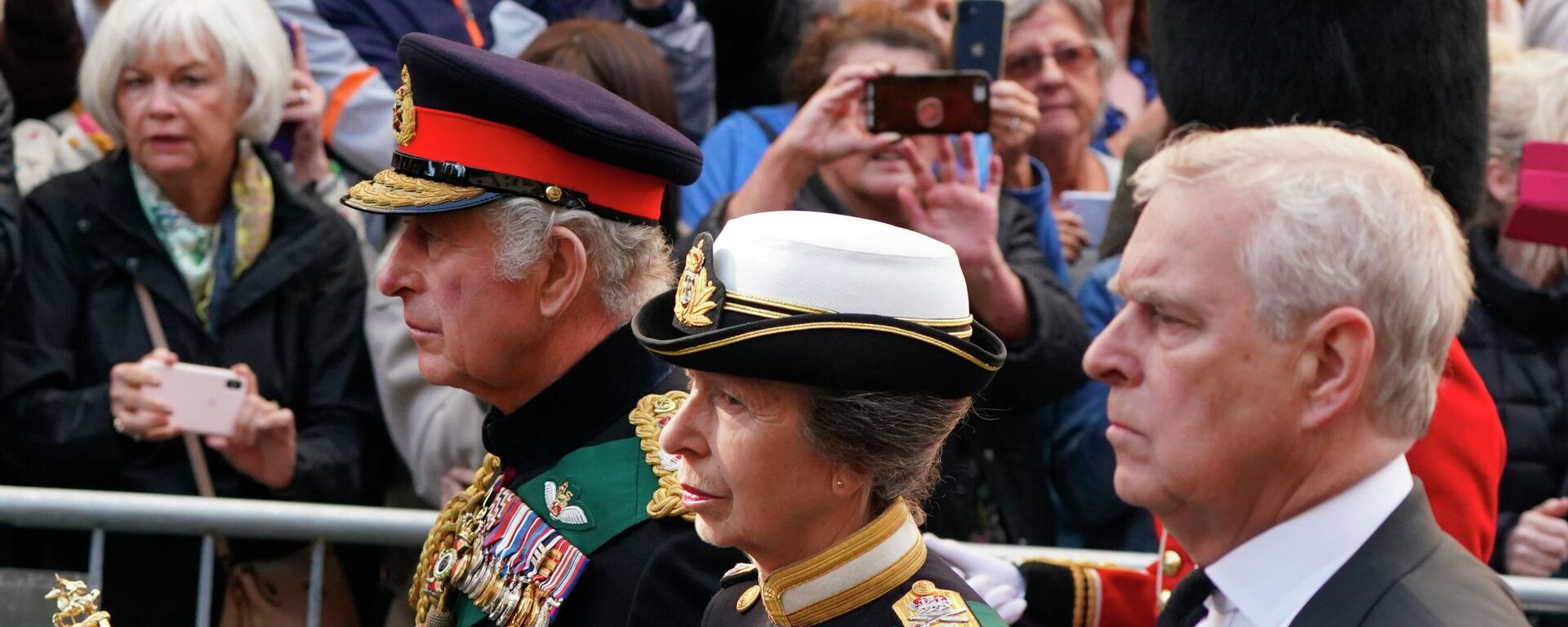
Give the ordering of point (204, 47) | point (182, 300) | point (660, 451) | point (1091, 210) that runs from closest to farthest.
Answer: point (660, 451)
point (182, 300)
point (204, 47)
point (1091, 210)

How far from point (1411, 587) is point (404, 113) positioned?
2060 millimetres

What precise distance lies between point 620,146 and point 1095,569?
4.37 feet

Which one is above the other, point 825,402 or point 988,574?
point 825,402

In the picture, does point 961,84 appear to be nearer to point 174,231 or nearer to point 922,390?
point 174,231

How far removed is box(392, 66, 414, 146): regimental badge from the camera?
3.50 metres

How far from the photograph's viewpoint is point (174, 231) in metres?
5.19

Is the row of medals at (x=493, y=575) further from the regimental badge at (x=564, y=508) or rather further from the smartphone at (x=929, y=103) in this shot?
the smartphone at (x=929, y=103)

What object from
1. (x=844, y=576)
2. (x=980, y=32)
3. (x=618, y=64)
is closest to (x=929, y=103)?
(x=980, y=32)

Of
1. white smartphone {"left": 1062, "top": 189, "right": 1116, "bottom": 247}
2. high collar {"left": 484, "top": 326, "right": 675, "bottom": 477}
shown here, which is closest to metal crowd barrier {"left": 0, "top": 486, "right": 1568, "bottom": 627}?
high collar {"left": 484, "top": 326, "right": 675, "bottom": 477}

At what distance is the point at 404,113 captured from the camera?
352 centimetres

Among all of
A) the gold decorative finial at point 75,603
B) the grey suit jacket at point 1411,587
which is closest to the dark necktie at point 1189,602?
the grey suit jacket at point 1411,587

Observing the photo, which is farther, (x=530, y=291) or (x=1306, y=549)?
(x=530, y=291)

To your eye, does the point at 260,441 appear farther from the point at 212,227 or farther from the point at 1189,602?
the point at 1189,602

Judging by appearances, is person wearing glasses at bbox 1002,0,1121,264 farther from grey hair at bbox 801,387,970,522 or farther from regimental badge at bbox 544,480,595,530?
grey hair at bbox 801,387,970,522
